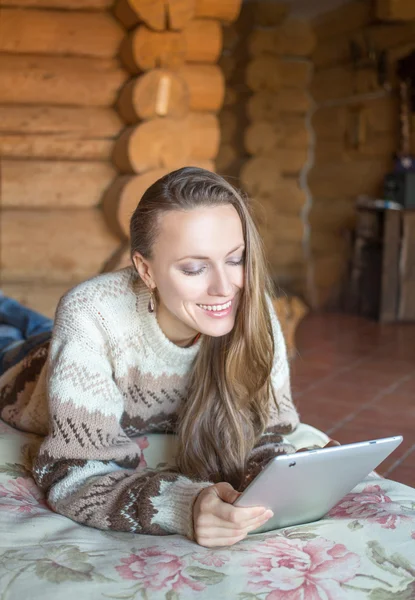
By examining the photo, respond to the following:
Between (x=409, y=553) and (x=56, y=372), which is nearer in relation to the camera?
(x=409, y=553)

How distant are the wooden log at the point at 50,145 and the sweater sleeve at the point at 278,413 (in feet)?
7.59

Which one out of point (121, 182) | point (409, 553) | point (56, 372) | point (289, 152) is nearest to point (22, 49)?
point (121, 182)

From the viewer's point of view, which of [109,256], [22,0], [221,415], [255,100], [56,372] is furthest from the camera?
[255,100]

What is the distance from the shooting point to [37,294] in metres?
4.11

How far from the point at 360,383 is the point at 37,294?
5.98 feet

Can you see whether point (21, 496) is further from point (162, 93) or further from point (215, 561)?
point (162, 93)

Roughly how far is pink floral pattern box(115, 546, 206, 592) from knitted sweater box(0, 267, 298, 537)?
0.12 m

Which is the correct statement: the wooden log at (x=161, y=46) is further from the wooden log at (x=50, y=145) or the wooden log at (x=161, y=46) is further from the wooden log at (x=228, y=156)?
the wooden log at (x=228, y=156)

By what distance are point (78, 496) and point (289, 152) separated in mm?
5964

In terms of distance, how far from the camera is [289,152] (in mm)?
7211

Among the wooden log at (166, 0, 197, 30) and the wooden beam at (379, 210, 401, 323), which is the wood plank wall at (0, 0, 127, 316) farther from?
the wooden beam at (379, 210, 401, 323)

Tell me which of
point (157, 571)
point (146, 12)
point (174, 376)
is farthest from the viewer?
point (146, 12)

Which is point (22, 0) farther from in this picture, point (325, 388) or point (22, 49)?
point (325, 388)

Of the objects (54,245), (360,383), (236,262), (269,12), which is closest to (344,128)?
(269,12)
